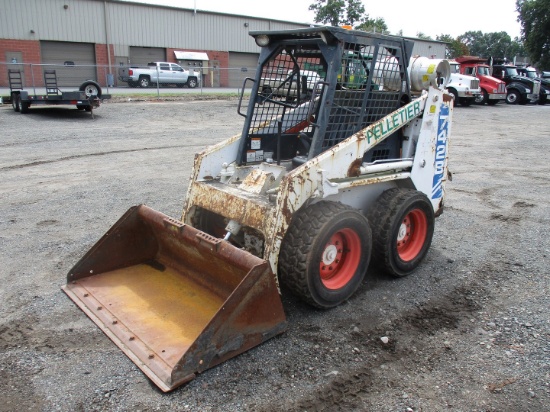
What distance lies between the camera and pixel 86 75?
2750cm

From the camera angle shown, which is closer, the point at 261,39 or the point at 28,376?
the point at 28,376

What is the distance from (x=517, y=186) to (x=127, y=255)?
288 inches

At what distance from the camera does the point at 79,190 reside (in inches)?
306

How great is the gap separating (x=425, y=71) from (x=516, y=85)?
2646 cm

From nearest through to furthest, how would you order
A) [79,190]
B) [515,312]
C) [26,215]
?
[515,312]
[26,215]
[79,190]

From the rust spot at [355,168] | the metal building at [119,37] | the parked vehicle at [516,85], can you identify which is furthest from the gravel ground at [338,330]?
the parked vehicle at [516,85]

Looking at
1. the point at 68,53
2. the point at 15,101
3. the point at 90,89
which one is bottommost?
the point at 15,101

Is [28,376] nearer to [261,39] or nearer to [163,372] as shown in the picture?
[163,372]

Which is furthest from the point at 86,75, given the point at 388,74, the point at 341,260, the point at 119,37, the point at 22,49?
the point at 341,260

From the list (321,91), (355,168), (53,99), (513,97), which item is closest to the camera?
(355,168)

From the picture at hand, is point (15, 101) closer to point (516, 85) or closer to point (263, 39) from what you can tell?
point (263, 39)

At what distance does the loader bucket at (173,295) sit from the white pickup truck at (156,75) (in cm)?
2580

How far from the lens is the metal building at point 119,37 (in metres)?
29.8

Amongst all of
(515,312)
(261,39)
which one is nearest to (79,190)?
(261,39)
